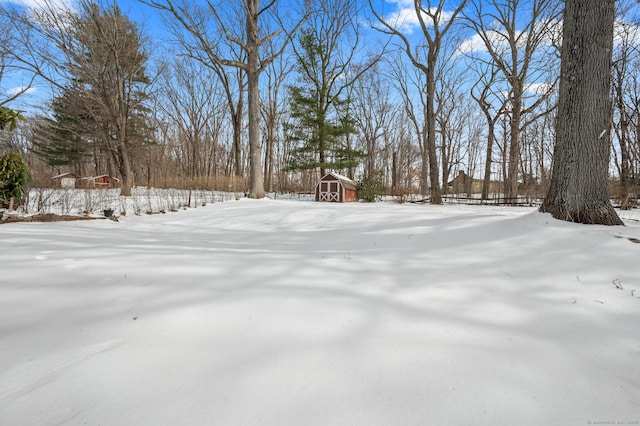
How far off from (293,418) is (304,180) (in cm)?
2216

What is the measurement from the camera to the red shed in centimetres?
1220

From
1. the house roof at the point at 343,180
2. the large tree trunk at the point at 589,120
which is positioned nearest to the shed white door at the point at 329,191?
the house roof at the point at 343,180

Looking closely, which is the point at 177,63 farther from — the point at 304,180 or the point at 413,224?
the point at 413,224

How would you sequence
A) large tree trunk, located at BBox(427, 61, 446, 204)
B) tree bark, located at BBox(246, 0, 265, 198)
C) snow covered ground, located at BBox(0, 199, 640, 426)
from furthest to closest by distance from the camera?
large tree trunk, located at BBox(427, 61, 446, 204) → tree bark, located at BBox(246, 0, 265, 198) → snow covered ground, located at BBox(0, 199, 640, 426)

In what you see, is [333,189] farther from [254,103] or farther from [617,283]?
[617,283]

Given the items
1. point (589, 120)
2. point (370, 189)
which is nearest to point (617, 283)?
point (589, 120)

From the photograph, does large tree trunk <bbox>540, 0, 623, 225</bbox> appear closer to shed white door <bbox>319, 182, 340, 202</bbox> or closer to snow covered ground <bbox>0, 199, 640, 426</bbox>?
snow covered ground <bbox>0, 199, 640, 426</bbox>

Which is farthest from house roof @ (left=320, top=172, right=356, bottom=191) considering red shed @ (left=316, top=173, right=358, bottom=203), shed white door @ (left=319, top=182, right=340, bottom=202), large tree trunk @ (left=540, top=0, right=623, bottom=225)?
large tree trunk @ (left=540, top=0, right=623, bottom=225)

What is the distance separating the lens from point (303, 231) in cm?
413

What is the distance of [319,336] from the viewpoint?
133cm

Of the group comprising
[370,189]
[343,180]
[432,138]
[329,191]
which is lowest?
[329,191]

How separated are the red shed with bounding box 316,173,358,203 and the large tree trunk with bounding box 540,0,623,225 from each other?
29.6 feet

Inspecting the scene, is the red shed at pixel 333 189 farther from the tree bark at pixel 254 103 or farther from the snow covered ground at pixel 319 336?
the snow covered ground at pixel 319 336

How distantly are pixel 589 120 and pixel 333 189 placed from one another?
30.8 feet
